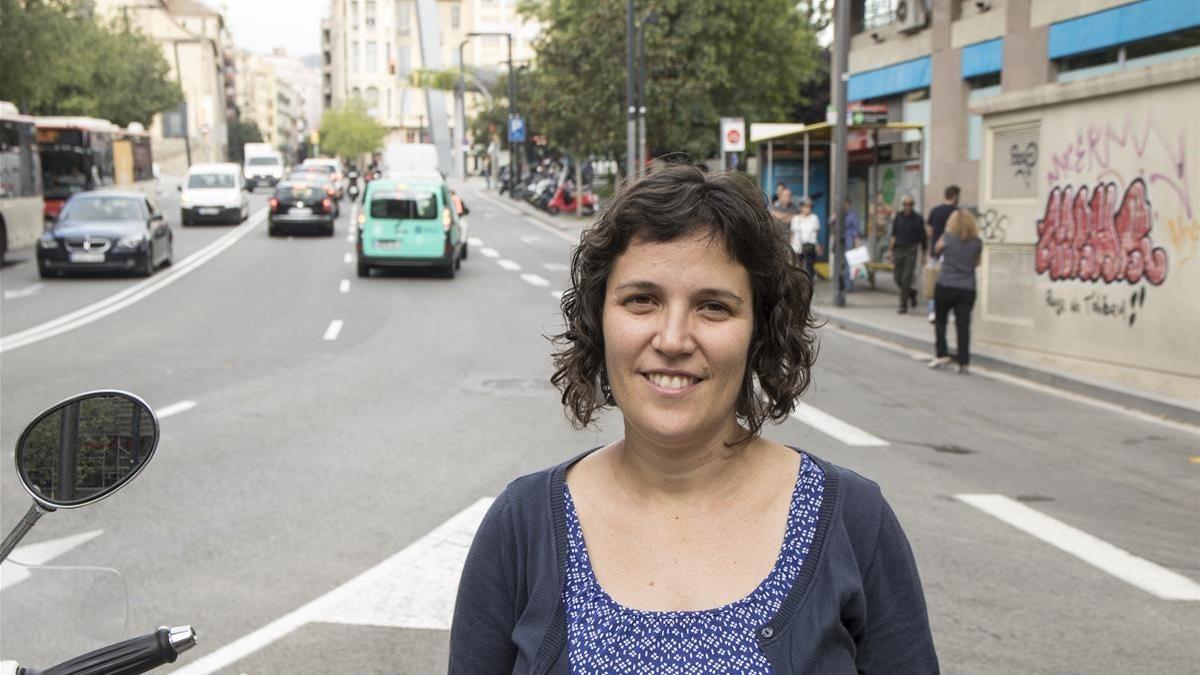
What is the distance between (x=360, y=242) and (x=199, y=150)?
11574 cm

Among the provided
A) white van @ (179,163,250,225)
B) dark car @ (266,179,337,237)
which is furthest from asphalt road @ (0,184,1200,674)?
white van @ (179,163,250,225)

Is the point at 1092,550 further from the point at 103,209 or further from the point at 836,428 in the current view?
the point at 103,209

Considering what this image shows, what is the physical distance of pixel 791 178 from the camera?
92.5ft

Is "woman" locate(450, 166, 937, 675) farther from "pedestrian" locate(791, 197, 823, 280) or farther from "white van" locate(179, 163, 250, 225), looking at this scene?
"white van" locate(179, 163, 250, 225)

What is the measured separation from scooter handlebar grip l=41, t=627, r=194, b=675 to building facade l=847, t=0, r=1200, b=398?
1189 cm

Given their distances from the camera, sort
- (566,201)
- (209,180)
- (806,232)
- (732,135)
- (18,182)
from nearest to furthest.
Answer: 1. (806,232)
2. (732,135)
3. (18,182)
4. (209,180)
5. (566,201)

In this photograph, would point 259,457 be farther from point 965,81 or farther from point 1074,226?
point 965,81

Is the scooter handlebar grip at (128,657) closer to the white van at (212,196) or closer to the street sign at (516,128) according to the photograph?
the white van at (212,196)

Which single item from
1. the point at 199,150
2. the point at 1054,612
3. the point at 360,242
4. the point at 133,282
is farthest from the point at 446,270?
the point at 199,150

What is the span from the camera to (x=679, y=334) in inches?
90.9

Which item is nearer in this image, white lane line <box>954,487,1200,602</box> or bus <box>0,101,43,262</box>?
white lane line <box>954,487,1200,602</box>

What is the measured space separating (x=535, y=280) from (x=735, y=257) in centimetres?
2578

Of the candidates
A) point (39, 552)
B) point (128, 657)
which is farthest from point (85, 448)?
point (39, 552)

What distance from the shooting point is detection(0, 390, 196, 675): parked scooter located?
2379 millimetres
